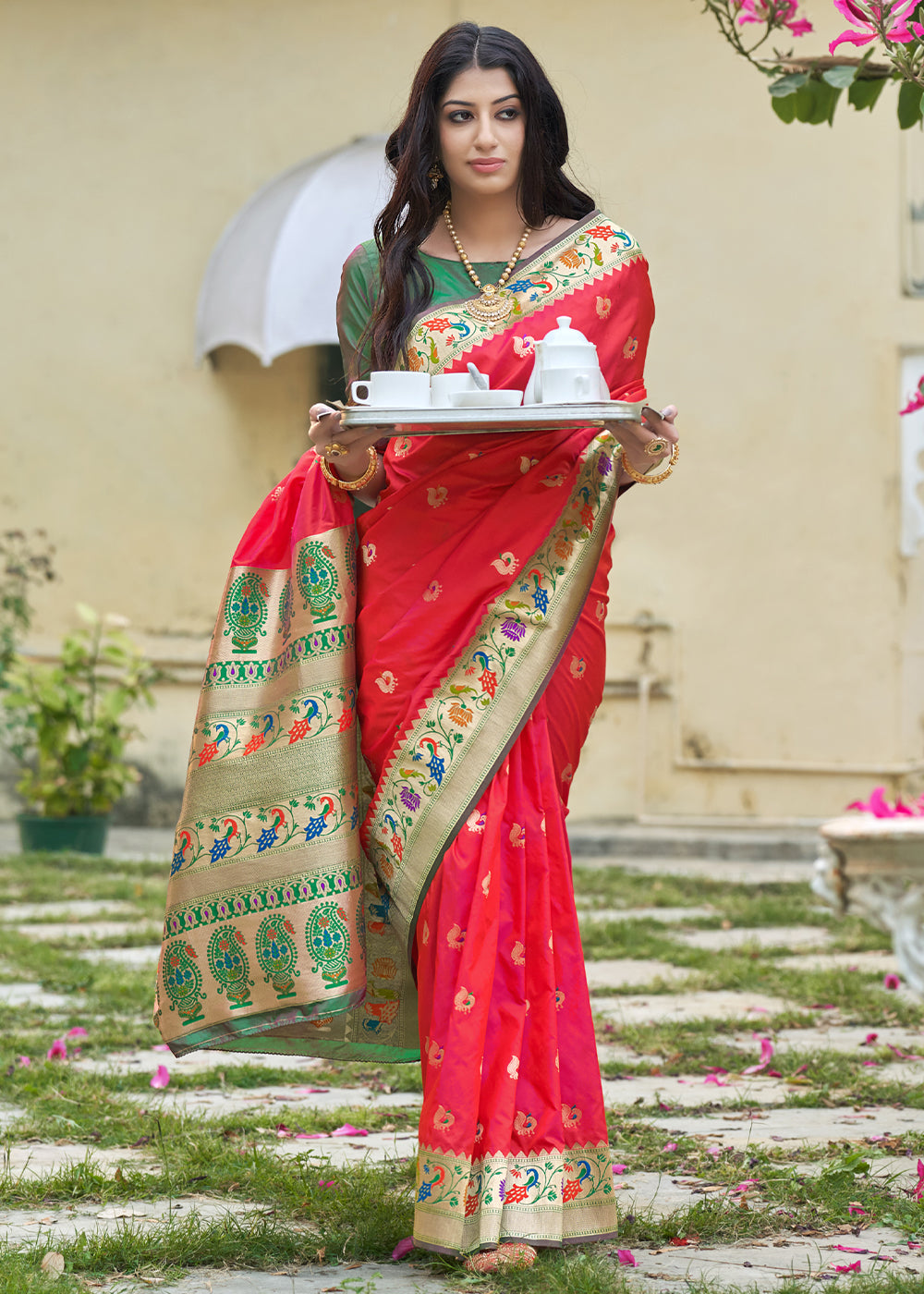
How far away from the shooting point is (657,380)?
8.38 meters

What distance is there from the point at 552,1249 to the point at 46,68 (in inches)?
308

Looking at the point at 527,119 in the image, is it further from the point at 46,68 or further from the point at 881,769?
the point at 46,68

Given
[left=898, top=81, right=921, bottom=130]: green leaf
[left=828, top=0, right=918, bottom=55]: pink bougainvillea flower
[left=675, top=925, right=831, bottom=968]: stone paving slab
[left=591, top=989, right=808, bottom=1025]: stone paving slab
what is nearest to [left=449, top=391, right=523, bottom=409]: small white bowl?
[left=828, top=0, right=918, bottom=55]: pink bougainvillea flower

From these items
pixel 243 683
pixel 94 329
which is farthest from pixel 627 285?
pixel 94 329

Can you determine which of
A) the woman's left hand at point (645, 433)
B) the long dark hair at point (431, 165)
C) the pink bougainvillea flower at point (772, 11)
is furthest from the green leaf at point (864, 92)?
the woman's left hand at point (645, 433)

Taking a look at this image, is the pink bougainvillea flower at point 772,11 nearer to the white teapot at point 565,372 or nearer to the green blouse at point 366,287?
the green blouse at point 366,287

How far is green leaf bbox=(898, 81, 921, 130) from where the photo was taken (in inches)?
110

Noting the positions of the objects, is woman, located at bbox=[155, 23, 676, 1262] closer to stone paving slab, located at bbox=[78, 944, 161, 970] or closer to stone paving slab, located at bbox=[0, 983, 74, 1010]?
stone paving slab, located at bbox=[0, 983, 74, 1010]

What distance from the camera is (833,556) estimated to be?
8.30 metres

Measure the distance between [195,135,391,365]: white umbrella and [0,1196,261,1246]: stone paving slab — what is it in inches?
225

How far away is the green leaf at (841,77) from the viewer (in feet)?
9.33

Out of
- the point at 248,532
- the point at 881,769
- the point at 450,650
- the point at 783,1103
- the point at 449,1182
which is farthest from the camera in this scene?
the point at 881,769

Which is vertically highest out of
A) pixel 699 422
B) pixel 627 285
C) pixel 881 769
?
pixel 699 422

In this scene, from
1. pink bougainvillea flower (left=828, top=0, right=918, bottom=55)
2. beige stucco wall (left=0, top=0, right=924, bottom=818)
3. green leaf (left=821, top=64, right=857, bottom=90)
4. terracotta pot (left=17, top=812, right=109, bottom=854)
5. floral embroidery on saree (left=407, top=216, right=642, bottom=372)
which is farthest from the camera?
beige stucco wall (left=0, top=0, right=924, bottom=818)
